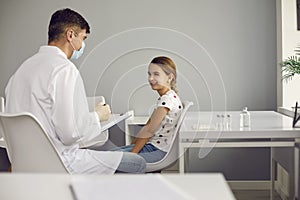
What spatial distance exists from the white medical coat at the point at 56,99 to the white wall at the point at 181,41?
2062 mm

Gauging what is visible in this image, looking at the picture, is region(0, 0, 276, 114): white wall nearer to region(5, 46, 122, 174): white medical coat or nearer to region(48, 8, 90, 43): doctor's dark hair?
region(48, 8, 90, 43): doctor's dark hair

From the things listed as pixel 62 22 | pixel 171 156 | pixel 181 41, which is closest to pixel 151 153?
pixel 171 156

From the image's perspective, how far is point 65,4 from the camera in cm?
443

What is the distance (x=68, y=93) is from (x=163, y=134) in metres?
0.67

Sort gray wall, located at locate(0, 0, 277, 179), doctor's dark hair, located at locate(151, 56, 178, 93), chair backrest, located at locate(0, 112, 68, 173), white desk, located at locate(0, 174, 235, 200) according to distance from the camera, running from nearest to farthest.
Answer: white desk, located at locate(0, 174, 235, 200) < chair backrest, located at locate(0, 112, 68, 173) < doctor's dark hair, located at locate(151, 56, 178, 93) < gray wall, located at locate(0, 0, 277, 179)

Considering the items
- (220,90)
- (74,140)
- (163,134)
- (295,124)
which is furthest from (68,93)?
(220,90)

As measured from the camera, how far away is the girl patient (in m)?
2.46

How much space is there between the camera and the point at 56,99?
1980 millimetres

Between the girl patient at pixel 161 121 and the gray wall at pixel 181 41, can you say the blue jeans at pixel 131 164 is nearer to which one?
the girl patient at pixel 161 121

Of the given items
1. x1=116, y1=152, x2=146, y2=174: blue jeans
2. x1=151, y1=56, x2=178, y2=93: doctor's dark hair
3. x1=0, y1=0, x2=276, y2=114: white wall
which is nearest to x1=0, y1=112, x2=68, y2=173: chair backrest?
x1=116, y1=152, x2=146, y2=174: blue jeans

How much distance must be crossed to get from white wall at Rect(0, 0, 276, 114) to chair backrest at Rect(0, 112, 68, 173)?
218 centimetres

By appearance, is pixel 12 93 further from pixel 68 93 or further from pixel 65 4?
pixel 65 4

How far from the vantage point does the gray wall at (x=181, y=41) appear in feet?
13.9

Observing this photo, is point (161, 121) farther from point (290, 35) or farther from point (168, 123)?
point (290, 35)
